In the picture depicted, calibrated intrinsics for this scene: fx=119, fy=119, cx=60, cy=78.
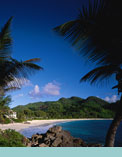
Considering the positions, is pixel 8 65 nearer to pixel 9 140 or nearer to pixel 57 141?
pixel 9 140

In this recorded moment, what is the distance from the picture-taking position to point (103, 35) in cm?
142

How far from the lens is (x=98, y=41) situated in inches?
58.6

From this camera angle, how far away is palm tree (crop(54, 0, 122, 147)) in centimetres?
132

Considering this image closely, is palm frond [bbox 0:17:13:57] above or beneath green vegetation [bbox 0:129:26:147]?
above

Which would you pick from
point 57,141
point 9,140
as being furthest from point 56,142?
point 9,140

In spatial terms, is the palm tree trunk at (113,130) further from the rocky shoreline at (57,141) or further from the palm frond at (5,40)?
the rocky shoreline at (57,141)

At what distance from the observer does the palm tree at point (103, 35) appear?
1315mm

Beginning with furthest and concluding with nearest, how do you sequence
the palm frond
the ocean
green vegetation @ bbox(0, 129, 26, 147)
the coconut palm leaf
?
1. the ocean
2. green vegetation @ bbox(0, 129, 26, 147)
3. the palm frond
4. the coconut palm leaf

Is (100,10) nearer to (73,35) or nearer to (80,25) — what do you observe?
(80,25)

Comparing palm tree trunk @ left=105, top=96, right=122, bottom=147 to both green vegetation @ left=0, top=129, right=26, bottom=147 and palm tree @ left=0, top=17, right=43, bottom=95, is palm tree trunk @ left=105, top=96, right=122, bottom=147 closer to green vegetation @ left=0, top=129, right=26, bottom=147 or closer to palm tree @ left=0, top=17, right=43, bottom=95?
palm tree @ left=0, top=17, right=43, bottom=95

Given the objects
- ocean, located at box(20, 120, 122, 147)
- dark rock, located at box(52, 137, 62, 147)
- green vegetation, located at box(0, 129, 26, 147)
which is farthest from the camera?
ocean, located at box(20, 120, 122, 147)

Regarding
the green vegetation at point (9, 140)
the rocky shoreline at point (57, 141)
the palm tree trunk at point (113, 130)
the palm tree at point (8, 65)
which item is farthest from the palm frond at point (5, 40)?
the rocky shoreline at point (57, 141)

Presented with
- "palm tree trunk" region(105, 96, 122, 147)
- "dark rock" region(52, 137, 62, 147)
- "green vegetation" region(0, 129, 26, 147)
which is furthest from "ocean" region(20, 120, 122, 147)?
"palm tree trunk" region(105, 96, 122, 147)

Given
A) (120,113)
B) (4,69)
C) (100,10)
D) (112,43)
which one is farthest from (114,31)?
(4,69)
